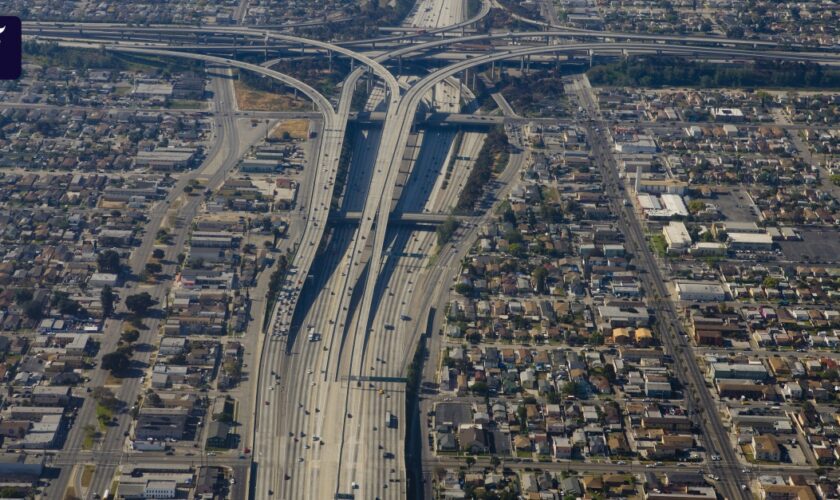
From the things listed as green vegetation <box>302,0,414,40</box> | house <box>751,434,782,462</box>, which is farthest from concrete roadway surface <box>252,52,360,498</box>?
house <box>751,434,782,462</box>

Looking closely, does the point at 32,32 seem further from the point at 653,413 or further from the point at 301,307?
the point at 653,413

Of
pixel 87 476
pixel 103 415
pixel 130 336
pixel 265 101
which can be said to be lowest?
pixel 87 476

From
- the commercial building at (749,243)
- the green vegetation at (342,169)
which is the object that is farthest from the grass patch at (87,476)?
the commercial building at (749,243)

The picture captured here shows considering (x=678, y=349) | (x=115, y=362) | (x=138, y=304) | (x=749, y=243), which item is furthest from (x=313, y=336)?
(x=749, y=243)

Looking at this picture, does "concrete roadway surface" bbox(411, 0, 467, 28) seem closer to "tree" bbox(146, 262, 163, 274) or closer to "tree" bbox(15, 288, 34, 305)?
"tree" bbox(146, 262, 163, 274)

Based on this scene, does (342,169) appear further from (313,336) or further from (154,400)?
(154,400)

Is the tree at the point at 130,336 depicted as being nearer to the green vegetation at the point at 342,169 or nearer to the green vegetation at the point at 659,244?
the green vegetation at the point at 342,169
